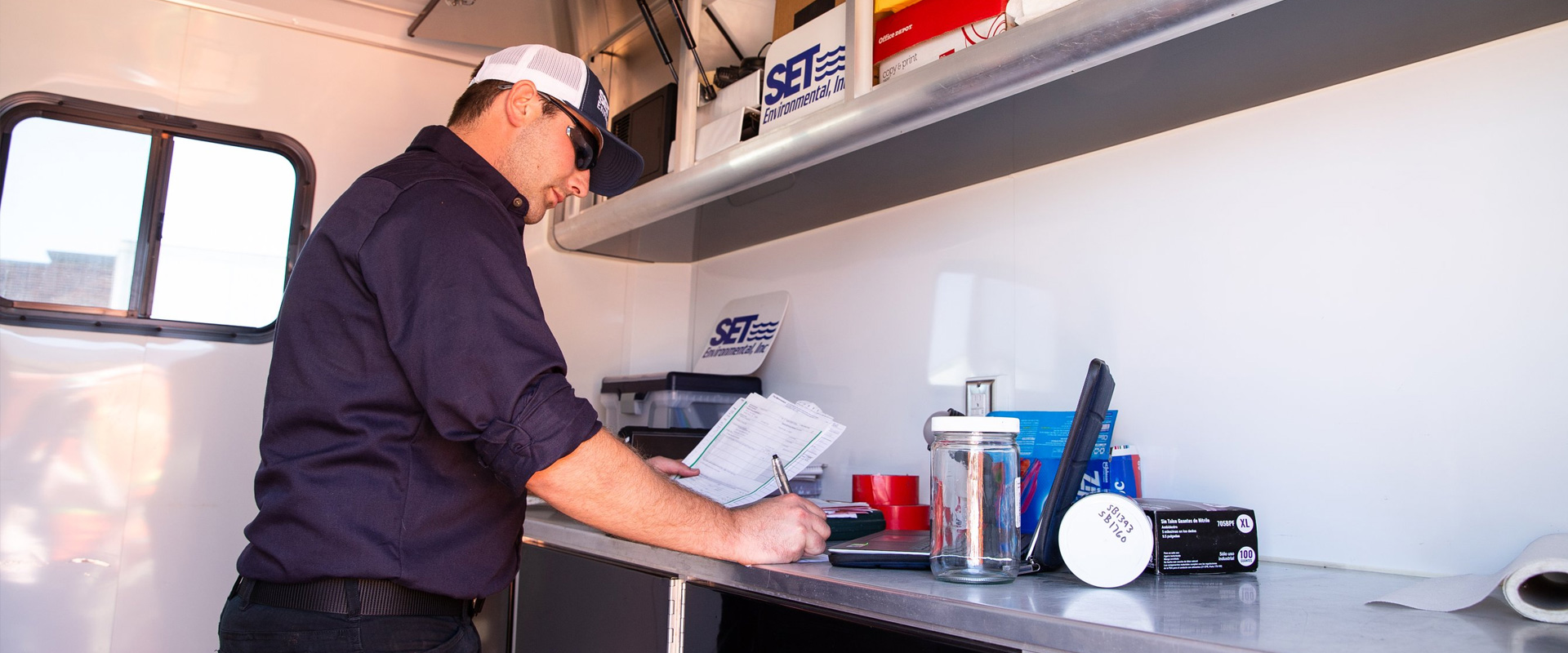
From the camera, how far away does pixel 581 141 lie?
159cm

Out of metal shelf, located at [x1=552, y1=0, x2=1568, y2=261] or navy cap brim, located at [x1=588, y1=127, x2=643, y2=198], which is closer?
metal shelf, located at [x1=552, y1=0, x2=1568, y2=261]

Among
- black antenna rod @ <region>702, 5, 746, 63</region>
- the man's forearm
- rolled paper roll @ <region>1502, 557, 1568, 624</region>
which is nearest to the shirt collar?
the man's forearm

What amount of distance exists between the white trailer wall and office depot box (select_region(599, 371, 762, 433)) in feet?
2.58

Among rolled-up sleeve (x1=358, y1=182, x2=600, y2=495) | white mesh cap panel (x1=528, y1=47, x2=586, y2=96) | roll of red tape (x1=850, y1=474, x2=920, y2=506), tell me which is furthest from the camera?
roll of red tape (x1=850, y1=474, x2=920, y2=506)

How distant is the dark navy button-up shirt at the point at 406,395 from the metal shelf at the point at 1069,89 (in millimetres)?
741

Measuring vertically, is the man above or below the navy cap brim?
below

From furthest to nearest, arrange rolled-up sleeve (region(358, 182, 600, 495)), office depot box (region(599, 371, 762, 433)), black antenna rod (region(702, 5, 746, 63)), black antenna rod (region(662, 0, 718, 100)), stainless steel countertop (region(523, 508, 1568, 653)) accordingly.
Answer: office depot box (region(599, 371, 762, 433))
black antenna rod (region(702, 5, 746, 63))
black antenna rod (region(662, 0, 718, 100))
rolled-up sleeve (region(358, 182, 600, 495))
stainless steel countertop (region(523, 508, 1568, 653))

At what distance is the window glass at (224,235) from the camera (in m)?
2.72

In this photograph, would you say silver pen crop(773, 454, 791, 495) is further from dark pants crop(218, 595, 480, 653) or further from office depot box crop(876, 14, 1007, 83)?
office depot box crop(876, 14, 1007, 83)

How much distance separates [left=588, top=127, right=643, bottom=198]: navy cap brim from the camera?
1716mm

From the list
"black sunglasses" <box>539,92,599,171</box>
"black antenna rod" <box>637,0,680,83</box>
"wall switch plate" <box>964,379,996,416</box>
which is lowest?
"wall switch plate" <box>964,379,996,416</box>

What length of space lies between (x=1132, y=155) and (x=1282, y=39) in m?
0.49

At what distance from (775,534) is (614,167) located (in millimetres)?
798

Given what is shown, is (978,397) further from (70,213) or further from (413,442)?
(70,213)
